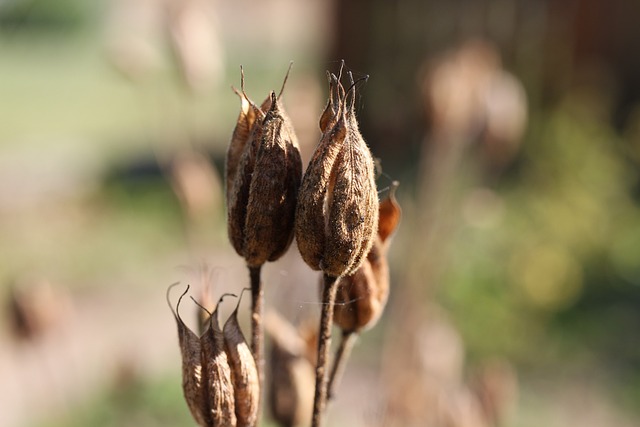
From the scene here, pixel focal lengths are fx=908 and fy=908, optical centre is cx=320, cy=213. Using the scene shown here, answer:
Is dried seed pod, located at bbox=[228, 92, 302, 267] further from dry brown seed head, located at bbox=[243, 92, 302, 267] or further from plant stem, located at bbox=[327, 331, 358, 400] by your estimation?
plant stem, located at bbox=[327, 331, 358, 400]

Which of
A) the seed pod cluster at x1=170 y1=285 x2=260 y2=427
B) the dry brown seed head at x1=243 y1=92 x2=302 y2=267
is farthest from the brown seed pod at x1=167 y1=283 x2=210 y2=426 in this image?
the dry brown seed head at x1=243 y1=92 x2=302 y2=267

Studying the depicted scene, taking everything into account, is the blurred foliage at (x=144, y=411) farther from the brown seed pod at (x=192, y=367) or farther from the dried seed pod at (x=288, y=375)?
the brown seed pod at (x=192, y=367)

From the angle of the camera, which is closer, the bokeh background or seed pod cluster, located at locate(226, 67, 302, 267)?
seed pod cluster, located at locate(226, 67, 302, 267)

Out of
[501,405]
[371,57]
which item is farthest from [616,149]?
[501,405]

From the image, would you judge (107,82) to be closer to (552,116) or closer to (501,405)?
(552,116)

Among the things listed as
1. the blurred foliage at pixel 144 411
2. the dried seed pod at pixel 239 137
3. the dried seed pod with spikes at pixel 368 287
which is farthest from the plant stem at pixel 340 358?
the blurred foliage at pixel 144 411

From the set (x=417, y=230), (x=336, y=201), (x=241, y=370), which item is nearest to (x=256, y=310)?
(x=241, y=370)

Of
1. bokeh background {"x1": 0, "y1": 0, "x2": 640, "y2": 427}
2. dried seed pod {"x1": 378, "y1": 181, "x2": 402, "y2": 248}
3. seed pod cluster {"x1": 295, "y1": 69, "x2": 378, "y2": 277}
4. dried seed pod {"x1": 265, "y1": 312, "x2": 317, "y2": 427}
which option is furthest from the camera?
bokeh background {"x1": 0, "y1": 0, "x2": 640, "y2": 427}
